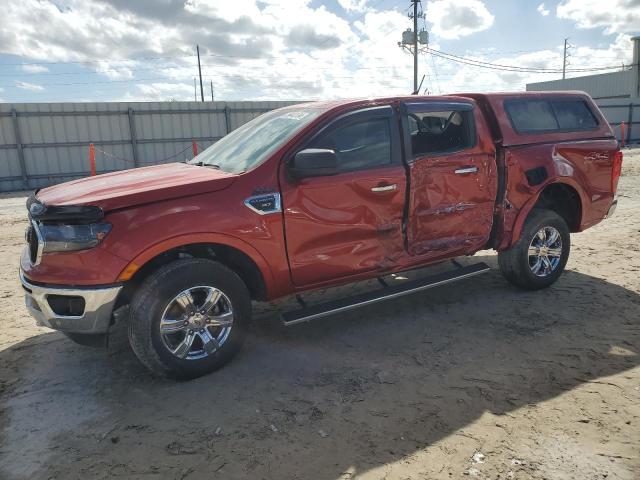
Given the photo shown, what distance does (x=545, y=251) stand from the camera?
489 centimetres

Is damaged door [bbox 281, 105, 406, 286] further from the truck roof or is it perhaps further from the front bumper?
the front bumper

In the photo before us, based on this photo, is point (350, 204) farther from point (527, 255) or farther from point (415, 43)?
point (415, 43)

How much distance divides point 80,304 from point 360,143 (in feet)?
7.63

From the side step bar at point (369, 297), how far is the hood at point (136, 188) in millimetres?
1124

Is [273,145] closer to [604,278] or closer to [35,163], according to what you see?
[604,278]

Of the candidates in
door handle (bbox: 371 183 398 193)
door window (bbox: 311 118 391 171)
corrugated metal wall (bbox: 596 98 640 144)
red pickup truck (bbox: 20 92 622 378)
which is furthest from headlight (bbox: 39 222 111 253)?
corrugated metal wall (bbox: 596 98 640 144)

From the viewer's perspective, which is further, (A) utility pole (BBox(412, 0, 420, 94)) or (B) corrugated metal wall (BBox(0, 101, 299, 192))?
(A) utility pole (BBox(412, 0, 420, 94))

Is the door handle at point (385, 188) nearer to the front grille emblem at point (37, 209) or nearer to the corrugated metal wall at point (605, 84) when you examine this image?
the front grille emblem at point (37, 209)

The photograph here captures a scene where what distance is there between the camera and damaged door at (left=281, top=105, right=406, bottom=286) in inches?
141

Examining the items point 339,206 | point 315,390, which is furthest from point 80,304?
point 339,206

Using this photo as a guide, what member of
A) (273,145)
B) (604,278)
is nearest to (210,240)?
(273,145)

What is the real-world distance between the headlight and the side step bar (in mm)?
1417

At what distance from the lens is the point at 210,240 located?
10.7ft

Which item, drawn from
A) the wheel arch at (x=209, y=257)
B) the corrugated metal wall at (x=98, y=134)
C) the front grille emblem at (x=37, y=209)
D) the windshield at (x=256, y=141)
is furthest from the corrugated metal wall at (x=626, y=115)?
the front grille emblem at (x=37, y=209)
